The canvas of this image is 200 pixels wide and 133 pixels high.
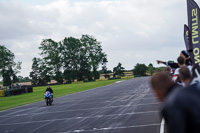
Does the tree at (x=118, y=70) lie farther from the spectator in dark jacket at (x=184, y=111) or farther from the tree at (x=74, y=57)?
the spectator in dark jacket at (x=184, y=111)

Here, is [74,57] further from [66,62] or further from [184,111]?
[184,111]

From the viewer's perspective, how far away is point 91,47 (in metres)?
116

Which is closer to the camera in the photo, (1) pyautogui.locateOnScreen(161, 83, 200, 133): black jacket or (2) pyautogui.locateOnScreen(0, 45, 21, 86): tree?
(1) pyautogui.locateOnScreen(161, 83, 200, 133): black jacket

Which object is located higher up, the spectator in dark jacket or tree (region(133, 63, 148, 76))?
tree (region(133, 63, 148, 76))

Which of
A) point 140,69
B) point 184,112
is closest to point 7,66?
point 140,69

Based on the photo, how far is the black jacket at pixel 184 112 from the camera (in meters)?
1.92

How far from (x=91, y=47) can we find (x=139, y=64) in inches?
1015

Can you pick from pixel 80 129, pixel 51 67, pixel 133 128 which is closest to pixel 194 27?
pixel 133 128

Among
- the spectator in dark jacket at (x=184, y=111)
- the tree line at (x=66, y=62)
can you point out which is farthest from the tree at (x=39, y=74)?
the spectator in dark jacket at (x=184, y=111)

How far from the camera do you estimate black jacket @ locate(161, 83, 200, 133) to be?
192 cm

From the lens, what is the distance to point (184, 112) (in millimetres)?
1921

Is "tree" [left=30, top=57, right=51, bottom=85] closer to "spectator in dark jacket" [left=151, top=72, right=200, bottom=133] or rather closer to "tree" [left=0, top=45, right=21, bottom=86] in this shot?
"tree" [left=0, top=45, right=21, bottom=86]

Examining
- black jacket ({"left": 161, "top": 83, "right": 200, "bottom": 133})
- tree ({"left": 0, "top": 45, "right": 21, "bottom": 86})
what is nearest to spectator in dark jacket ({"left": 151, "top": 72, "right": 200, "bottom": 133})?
black jacket ({"left": 161, "top": 83, "right": 200, "bottom": 133})

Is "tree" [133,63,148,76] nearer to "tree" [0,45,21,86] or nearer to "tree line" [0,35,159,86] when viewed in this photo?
"tree line" [0,35,159,86]
